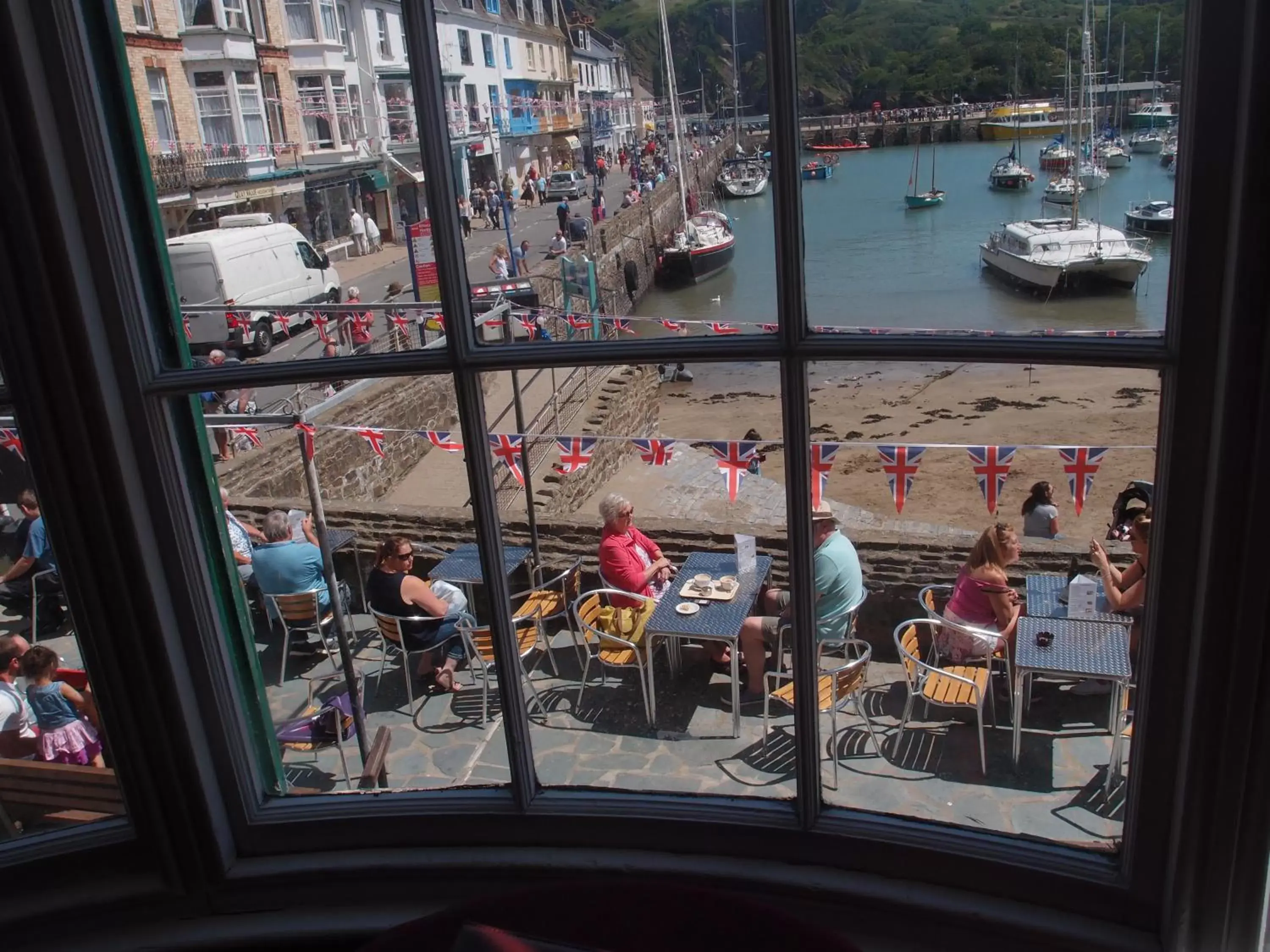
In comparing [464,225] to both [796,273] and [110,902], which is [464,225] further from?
[110,902]

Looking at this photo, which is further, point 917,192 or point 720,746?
point 720,746

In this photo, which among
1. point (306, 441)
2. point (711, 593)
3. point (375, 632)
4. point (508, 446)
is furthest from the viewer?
point (508, 446)

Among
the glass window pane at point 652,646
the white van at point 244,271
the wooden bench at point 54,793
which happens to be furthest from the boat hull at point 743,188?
the white van at point 244,271

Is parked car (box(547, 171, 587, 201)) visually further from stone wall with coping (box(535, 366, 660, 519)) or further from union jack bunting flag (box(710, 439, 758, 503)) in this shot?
stone wall with coping (box(535, 366, 660, 519))

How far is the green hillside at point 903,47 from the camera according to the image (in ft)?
3.47

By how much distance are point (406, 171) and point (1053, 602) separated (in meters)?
3.30

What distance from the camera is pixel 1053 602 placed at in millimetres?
3811

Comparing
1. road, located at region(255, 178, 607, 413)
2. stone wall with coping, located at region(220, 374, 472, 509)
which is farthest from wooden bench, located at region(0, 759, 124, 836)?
stone wall with coping, located at region(220, 374, 472, 509)

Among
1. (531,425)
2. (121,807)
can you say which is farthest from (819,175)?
(531,425)

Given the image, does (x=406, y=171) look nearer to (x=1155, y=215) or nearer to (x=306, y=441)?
(x=1155, y=215)

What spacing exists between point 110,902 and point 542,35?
5.29 feet

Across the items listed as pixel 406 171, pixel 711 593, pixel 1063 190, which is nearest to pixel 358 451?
pixel 711 593

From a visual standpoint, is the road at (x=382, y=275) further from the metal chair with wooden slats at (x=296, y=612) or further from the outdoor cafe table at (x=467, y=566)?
the outdoor cafe table at (x=467, y=566)

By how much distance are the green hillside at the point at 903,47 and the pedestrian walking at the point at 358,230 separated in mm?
3967
